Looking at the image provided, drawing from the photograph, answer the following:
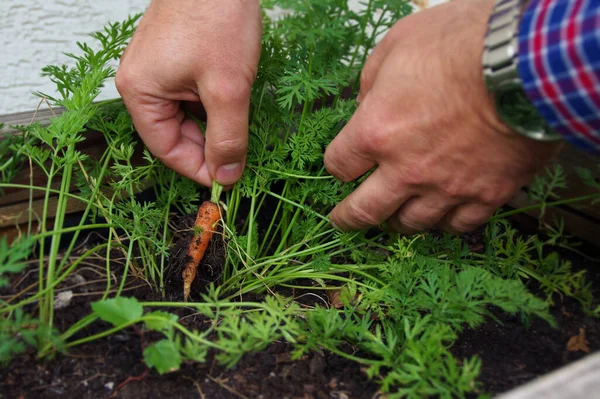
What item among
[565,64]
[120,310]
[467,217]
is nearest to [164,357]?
[120,310]

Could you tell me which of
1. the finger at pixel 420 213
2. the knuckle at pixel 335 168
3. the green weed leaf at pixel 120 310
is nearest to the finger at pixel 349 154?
the knuckle at pixel 335 168

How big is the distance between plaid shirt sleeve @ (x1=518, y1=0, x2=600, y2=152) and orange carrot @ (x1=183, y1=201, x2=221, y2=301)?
75 cm

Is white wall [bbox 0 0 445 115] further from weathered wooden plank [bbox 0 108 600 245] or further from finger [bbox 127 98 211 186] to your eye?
finger [bbox 127 98 211 186]

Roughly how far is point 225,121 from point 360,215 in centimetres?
36

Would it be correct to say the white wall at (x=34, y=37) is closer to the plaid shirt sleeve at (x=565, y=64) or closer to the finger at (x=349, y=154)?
the finger at (x=349, y=154)

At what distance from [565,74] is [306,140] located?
1.95 feet

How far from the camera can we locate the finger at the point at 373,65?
1019mm

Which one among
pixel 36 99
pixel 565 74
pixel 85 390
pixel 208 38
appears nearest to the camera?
pixel 565 74

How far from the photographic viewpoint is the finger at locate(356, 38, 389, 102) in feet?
3.34

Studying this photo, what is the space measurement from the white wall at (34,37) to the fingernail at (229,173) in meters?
0.84

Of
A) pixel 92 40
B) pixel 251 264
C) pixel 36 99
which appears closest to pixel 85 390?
pixel 251 264

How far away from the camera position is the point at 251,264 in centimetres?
127

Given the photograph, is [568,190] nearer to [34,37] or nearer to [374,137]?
[374,137]

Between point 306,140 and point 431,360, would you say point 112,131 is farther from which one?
point 431,360
